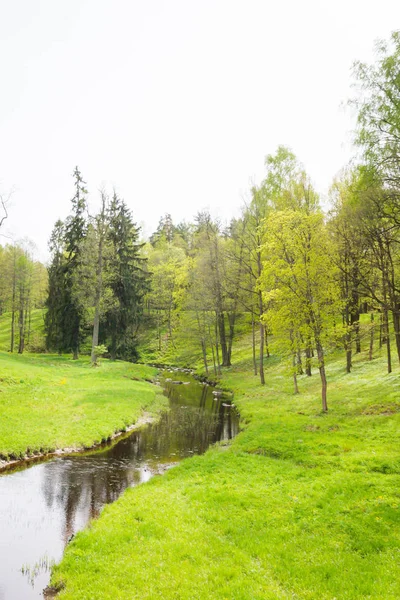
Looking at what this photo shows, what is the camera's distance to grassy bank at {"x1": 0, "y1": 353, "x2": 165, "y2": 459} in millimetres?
21078

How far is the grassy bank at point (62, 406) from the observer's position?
69.2ft

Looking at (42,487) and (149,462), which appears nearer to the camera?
(42,487)

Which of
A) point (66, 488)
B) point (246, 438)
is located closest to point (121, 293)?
point (246, 438)

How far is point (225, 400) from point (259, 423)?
12512 mm

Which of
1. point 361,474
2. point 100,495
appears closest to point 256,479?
point 361,474

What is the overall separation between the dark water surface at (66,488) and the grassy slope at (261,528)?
3.69 ft

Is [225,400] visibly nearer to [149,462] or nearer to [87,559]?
[149,462]

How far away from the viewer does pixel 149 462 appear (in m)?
21.0

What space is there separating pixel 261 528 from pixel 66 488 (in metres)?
9.18

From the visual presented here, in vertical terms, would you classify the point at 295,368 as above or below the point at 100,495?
above

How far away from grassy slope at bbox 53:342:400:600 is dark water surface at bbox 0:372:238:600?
3.69 ft

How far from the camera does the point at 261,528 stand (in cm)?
1193

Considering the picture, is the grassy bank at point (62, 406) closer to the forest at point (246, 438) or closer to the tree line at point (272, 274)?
the forest at point (246, 438)

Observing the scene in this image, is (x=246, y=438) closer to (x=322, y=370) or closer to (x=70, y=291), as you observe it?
(x=322, y=370)
